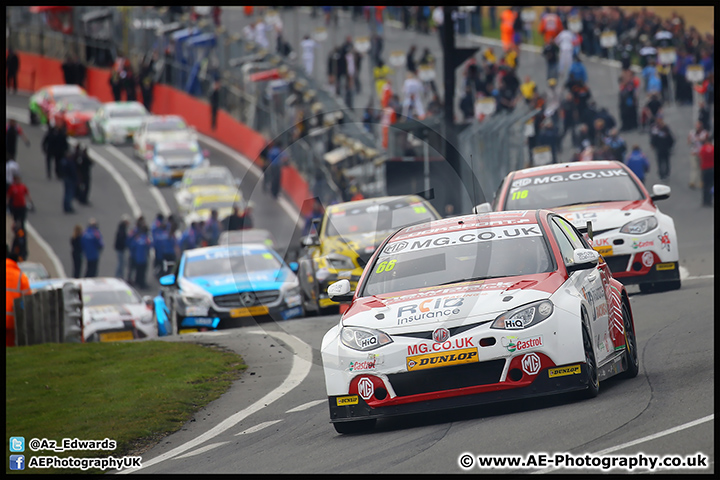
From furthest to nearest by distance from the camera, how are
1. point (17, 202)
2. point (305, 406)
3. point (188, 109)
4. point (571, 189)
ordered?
point (188, 109)
point (17, 202)
point (571, 189)
point (305, 406)

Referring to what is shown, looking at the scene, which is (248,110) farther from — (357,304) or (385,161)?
(357,304)

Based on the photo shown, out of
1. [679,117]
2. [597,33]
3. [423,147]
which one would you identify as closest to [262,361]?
[423,147]

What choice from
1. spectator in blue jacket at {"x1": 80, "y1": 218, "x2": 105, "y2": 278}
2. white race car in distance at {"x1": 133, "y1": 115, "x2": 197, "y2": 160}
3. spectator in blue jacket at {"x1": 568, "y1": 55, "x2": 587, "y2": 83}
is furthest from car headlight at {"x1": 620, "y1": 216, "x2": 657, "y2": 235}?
white race car in distance at {"x1": 133, "y1": 115, "x2": 197, "y2": 160}

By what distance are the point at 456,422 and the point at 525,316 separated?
96 cm

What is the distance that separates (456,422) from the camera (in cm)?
835

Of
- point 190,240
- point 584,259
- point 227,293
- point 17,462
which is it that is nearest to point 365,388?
point 584,259

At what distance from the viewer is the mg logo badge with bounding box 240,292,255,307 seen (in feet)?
60.1

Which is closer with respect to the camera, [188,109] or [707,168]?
[707,168]

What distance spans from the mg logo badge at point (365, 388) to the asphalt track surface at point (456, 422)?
1.04ft

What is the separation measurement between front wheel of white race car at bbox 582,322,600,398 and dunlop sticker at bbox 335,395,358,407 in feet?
5.68

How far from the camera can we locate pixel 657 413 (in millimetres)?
7773

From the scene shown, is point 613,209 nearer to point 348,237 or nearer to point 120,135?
point 348,237

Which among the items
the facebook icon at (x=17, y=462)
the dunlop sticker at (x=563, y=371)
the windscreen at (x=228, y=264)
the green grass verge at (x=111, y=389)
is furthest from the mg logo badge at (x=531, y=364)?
the windscreen at (x=228, y=264)

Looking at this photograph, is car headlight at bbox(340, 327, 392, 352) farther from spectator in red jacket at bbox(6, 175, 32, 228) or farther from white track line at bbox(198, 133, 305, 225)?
spectator in red jacket at bbox(6, 175, 32, 228)
